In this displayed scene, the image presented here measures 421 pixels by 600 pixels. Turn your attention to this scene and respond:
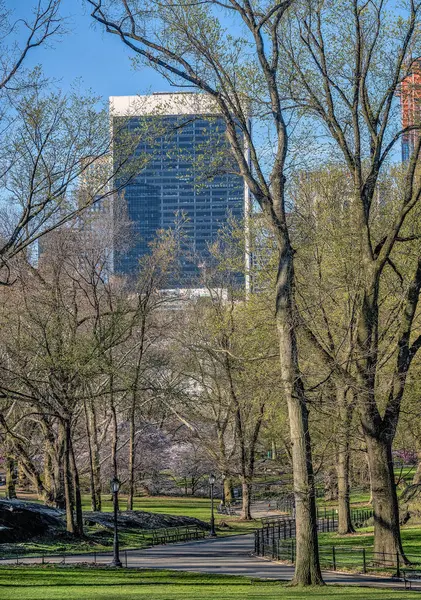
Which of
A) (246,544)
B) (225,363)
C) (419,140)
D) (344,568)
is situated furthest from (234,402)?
(419,140)

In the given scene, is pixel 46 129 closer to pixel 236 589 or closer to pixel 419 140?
pixel 419 140

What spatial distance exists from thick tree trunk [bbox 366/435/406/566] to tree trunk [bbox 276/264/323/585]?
298cm

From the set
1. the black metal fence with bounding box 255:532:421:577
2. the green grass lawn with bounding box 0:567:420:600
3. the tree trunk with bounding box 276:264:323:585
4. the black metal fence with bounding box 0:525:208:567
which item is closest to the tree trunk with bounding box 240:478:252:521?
the black metal fence with bounding box 0:525:208:567

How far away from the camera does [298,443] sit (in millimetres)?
17094

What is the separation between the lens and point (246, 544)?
32.7 m

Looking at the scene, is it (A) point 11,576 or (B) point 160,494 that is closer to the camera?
(A) point 11,576

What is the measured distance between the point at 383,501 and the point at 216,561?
23.2ft

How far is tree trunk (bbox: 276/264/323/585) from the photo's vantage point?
54.0 ft

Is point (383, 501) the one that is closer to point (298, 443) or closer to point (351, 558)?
point (351, 558)

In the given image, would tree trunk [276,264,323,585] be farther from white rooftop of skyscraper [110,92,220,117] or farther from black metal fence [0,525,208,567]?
black metal fence [0,525,208,567]

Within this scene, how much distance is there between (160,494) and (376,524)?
4325 centimetres

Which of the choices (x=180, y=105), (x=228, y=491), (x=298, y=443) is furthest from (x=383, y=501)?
(x=228, y=491)

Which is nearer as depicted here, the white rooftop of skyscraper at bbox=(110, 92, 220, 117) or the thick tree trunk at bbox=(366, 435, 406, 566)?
the white rooftop of skyscraper at bbox=(110, 92, 220, 117)

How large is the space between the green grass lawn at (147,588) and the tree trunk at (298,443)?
614 millimetres
